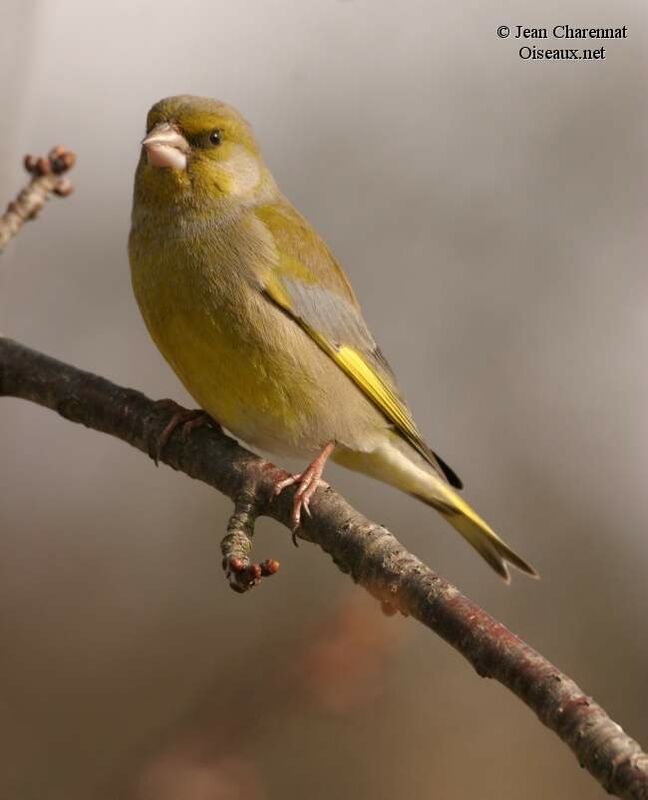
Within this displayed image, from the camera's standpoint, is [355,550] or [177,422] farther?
[177,422]

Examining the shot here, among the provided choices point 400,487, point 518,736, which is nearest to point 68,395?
point 400,487

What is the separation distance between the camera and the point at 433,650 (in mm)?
6516

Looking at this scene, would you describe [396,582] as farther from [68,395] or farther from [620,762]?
[68,395]

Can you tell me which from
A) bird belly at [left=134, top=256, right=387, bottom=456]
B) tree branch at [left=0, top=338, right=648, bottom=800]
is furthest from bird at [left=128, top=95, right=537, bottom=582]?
tree branch at [left=0, top=338, right=648, bottom=800]

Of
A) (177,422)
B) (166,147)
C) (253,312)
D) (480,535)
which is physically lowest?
(177,422)

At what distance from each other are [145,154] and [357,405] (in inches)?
51.2

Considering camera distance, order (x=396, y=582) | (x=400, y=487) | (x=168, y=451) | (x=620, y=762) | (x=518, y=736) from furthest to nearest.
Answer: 1. (x=518, y=736)
2. (x=400, y=487)
3. (x=168, y=451)
4. (x=396, y=582)
5. (x=620, y=762)

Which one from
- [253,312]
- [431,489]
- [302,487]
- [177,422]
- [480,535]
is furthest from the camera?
[480,535]

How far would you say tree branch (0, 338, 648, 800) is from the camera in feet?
7.37

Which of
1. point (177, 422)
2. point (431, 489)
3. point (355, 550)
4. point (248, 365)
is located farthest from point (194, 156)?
point (355, 550)

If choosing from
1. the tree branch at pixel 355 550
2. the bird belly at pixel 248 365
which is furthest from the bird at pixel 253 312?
the tree branch at pixel 355 550

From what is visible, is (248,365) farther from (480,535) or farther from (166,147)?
(480,535)

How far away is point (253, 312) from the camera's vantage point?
4.23 metres

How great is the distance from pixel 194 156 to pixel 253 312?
0.74 meters
